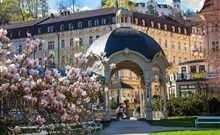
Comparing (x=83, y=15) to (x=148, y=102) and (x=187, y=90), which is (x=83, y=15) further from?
(x=148, y=102)

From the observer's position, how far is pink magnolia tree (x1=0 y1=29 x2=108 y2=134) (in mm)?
6352

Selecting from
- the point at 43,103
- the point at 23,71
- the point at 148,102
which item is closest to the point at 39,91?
the point at 43,103

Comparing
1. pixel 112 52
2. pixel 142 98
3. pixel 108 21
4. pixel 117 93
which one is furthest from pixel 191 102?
pixel 108 21

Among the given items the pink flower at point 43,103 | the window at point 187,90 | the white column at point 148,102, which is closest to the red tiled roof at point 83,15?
the window at point 187,90

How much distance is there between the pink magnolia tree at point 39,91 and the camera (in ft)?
20.8

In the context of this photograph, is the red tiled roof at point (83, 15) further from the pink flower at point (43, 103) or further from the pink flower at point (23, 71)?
the pink flower at point (43, 103)

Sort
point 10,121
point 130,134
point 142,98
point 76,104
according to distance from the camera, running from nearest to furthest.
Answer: point 10,121, point 76,104, point 130,134, point 142,98

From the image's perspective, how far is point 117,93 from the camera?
172ft

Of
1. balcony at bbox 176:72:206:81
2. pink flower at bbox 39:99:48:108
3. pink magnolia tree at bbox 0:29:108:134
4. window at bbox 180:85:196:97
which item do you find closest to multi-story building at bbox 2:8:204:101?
balcony at bbox 176:72:206:81

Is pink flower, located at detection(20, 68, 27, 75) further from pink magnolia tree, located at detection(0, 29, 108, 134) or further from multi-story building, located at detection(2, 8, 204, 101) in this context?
multi-story building, located at detection(2, 8, 204, 101)

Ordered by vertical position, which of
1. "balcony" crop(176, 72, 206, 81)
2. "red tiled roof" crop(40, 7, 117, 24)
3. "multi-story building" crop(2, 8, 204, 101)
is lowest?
"balcony" crop(176, 72, 206, 81)

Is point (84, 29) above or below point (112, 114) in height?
above

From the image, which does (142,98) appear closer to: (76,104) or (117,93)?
(117,93)

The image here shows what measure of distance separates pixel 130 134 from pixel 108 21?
51.7 meters
